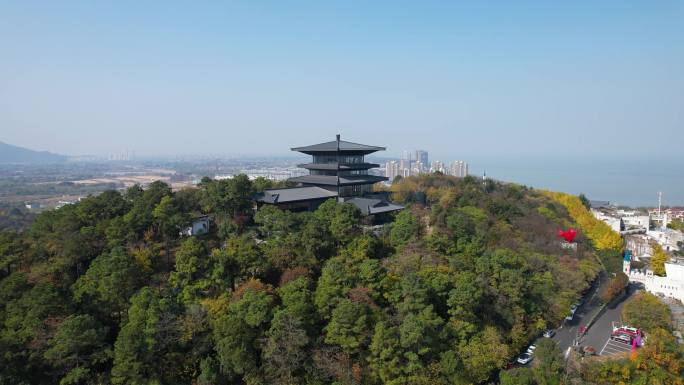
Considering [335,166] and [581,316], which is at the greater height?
[335,166]

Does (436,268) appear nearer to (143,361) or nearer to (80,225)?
(143,361)

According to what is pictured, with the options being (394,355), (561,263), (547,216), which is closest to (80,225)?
(394,355)

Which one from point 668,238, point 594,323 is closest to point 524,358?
point 594,323

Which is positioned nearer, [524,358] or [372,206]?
[524,358]

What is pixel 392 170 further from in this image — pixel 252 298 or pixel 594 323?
pixel 252 298

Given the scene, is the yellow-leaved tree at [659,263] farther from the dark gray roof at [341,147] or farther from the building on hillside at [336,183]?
the dark gray roof at [341,147]

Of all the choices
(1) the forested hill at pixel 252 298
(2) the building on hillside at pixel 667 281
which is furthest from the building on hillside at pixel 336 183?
(2) the building on hillside at pixel 667 281

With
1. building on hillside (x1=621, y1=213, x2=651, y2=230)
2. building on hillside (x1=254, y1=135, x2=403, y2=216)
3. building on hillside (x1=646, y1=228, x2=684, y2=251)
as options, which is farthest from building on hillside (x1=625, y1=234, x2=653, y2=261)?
building on hillside (x1=254, y1=135, x2=403, y2=216)
